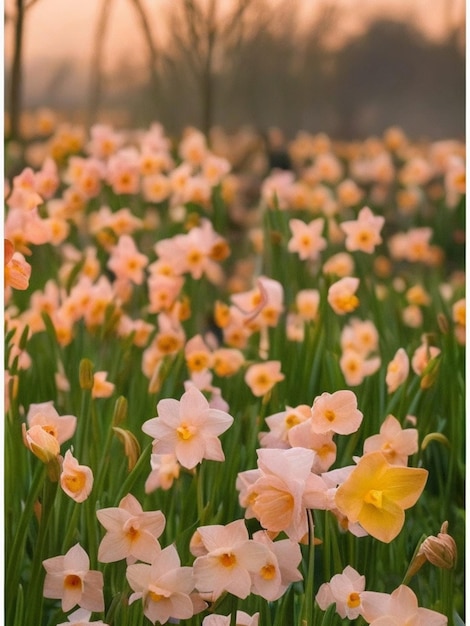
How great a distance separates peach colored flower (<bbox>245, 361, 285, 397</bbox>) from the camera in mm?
1075

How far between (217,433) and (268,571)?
0.11 m

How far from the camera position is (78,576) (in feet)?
2.24

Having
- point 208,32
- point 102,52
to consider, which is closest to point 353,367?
point 208,32

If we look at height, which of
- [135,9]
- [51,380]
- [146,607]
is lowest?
[146,607]

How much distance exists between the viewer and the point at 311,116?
124 inches

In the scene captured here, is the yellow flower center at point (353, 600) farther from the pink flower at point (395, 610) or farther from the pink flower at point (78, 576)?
the pink flower at point (78, 576)

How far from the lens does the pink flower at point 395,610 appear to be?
631mm

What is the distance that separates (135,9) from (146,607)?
2140mm

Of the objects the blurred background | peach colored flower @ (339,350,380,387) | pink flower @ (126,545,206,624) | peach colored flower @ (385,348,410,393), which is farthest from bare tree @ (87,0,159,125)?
pink flower @ (126,545,206,624)

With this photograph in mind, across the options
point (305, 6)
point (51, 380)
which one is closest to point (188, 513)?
point (51, 380)

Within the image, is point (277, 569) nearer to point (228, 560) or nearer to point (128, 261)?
point (228, 560)

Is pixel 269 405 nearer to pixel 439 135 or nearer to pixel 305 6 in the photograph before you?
pixel 305 6

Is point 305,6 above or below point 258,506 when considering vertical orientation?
A: above

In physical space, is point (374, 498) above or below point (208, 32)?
below
